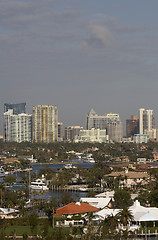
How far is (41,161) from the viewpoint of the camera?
352 feet

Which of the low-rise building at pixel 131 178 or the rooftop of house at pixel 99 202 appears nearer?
the rooftop of house at pixel 99 202

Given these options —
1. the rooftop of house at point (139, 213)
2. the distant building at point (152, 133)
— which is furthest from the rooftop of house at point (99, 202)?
the distant building at point (152, 133)

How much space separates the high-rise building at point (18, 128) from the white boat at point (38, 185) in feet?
318

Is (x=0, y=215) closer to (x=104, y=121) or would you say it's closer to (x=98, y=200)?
(x=98, y=200)

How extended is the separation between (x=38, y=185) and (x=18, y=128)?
4002 inches

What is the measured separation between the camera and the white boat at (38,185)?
60.1 metres

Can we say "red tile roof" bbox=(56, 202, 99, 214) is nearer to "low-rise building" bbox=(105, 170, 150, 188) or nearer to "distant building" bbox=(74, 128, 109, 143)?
"low-rise building" bbox=(105, 170, 150, 188)

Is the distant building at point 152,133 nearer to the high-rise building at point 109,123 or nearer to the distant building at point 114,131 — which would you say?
the high-rise building at point 109,123

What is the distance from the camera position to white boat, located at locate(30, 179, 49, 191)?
6007 cm

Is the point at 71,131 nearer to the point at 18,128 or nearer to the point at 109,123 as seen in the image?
the point at 109,123

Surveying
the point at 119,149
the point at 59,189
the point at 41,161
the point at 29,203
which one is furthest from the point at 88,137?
the point at 29,203

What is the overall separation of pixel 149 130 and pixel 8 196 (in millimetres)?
153591

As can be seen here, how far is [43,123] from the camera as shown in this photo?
519 feet

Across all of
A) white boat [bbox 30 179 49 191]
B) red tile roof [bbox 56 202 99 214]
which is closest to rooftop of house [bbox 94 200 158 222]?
red tile roof [bbox 56 202 99 214]
